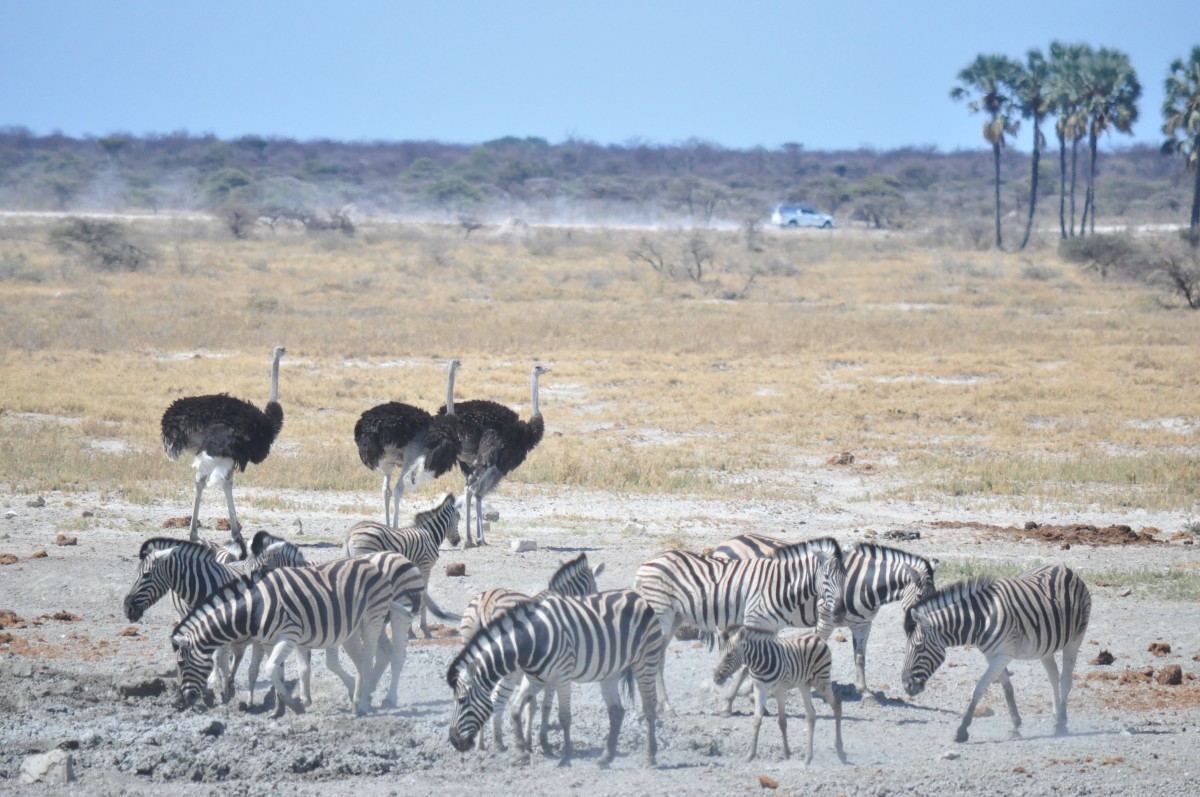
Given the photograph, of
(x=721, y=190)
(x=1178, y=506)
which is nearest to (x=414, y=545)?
(x=1178, y=506)

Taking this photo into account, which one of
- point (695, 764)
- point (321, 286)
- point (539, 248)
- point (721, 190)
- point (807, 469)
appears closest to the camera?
point (695, 764)

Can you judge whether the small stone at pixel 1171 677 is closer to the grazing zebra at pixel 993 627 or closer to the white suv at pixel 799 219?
the grazing zebra at pixel 993 627

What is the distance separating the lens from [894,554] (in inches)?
355

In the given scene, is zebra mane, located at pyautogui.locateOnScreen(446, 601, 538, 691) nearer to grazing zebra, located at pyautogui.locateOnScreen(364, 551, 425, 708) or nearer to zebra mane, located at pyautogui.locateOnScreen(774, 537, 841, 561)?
grazing zebra, located at pyautogui.locateOnScreen(364, 551, 425, 708)

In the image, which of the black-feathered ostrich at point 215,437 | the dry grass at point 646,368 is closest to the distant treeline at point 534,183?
the dry grass at point 646,368

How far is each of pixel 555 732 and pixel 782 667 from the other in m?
1.62

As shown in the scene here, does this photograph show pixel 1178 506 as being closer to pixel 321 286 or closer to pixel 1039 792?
pixel 1039 792

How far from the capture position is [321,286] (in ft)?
127

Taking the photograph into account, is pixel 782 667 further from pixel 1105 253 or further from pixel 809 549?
pixel 1105 253

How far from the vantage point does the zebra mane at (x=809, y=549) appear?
28.7ft

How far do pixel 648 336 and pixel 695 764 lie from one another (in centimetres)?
2230

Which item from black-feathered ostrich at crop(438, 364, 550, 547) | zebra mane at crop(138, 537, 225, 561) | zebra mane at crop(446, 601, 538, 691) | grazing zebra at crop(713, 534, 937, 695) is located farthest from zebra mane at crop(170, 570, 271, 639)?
black-feathered ostrich at crop(438, 364, 550, 547)

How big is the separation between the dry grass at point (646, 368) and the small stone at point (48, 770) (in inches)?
326

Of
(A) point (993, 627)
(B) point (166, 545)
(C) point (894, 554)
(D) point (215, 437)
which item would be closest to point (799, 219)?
(D) point (215, 437)
